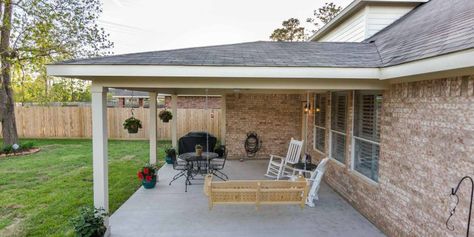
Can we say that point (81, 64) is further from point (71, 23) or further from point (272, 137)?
point (71, 23)

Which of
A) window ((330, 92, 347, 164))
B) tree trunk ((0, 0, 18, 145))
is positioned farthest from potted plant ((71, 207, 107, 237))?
tree trunk ((0, 0, 18, 145))

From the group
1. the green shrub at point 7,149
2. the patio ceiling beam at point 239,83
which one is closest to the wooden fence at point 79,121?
the green shrub at point 7,149

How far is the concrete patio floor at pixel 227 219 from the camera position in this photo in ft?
15.5

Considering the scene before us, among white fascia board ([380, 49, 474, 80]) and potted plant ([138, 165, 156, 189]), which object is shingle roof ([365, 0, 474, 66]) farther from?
potted plant ([138, 165, 156, 189])

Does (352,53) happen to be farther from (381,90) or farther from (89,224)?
(89,224)

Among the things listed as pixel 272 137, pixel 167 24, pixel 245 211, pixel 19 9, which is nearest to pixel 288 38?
pixel 167 24

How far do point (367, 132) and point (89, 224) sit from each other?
480 centimetres

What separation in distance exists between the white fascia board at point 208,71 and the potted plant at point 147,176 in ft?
10.5

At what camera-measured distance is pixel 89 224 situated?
4.12m

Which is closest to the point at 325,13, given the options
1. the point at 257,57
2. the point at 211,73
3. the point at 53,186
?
the point at 257,57

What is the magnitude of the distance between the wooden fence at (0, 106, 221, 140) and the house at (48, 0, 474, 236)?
30.4ft

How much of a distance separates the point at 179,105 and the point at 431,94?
51.8ft

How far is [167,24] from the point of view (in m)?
17.6

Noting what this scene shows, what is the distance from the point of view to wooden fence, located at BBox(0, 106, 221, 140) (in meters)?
14.9
